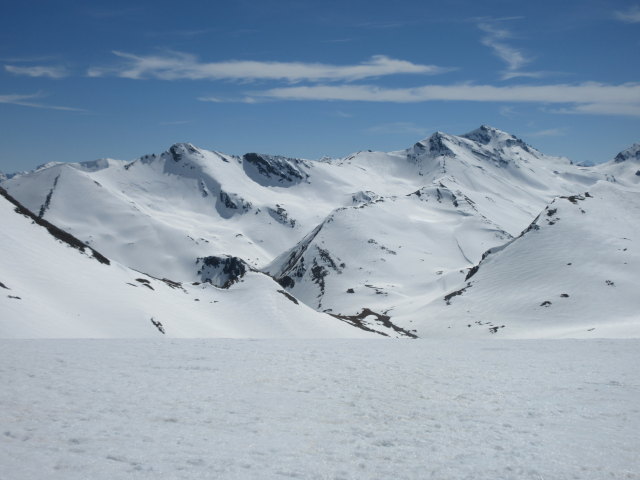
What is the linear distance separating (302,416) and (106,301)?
37593mm

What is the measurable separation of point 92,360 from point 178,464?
503 inches

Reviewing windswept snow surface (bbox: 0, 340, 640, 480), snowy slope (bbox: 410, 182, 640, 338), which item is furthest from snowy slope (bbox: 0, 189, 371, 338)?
snowy slope (bbox: 410, 182, 640, 338)

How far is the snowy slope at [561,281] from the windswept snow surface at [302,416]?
7032cm

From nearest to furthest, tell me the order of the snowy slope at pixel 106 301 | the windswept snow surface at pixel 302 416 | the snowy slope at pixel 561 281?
the windswept snow surface at pixel 302 416, the snowy slope at pixel 106 301, the snowy slope at pixel 561 281

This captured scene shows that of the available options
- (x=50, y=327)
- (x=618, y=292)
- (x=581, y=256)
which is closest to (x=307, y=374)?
(x=50, y=327)

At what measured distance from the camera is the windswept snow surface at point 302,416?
509 inches

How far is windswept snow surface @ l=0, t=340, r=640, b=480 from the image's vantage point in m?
12.9

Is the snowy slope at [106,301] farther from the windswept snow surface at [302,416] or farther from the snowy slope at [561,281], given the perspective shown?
the snowy slope at [561,281]

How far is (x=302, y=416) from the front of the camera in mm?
17094

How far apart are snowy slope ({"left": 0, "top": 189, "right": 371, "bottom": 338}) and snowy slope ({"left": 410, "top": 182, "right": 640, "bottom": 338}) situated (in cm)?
4978

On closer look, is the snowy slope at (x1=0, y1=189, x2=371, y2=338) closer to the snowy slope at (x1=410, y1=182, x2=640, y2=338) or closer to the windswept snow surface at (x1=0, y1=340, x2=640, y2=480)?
the windswept snow surface at (x1=0, y1=340, x2=640, y2=480)

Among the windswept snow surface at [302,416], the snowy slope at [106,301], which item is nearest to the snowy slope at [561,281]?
the snowy slope at [106,301]

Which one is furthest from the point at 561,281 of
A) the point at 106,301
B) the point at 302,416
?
the point at 302,416

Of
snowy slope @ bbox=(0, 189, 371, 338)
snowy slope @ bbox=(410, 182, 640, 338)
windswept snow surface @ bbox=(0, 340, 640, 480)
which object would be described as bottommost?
windswept snow surface @ bbox=(0, 340, 640, 480)
